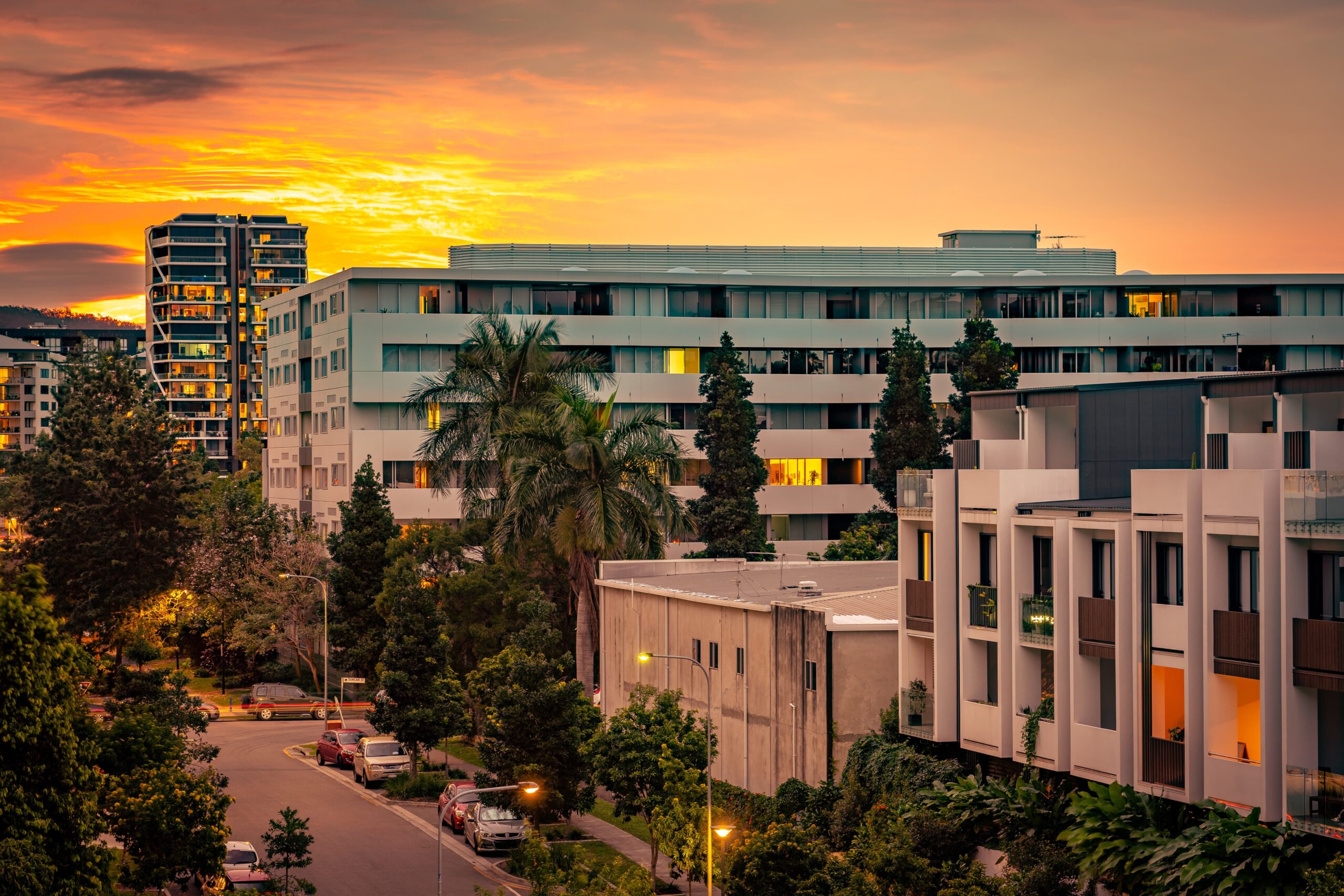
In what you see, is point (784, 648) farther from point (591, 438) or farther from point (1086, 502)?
point (591, 438)

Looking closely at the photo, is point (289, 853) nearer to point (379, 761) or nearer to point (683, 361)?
point (379, 761)

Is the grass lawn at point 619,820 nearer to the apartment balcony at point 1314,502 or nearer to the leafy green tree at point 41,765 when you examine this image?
the leafy green tree at point 41,765

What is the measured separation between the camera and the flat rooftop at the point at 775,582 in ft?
165

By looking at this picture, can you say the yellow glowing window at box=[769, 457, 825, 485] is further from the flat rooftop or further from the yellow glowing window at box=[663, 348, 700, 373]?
the flat rooftop

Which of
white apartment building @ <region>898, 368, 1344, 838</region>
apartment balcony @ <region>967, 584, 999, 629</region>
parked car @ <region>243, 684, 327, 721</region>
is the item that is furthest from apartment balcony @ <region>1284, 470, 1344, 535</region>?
parked car @ <region>243, 684, 327, 721</region>

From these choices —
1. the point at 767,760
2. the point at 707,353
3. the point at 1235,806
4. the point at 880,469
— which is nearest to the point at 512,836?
the point at 767,760

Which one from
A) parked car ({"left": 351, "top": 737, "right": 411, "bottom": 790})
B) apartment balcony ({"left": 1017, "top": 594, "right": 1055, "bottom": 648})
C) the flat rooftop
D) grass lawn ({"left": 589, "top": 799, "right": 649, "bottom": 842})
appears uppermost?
apartment balcony ({"left": 1017, "top": 594, "right": 1055, "bottom": 648})

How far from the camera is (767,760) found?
50125mm

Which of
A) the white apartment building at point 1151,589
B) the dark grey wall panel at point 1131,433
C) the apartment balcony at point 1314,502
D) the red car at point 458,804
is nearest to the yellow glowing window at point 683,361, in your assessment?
the red car at point 458,804

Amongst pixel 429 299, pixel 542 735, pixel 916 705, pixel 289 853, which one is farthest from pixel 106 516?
pixel 916 705

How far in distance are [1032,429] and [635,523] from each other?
65.8 ft

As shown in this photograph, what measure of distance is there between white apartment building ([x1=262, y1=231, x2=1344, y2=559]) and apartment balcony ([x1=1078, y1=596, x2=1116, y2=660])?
6472 cm

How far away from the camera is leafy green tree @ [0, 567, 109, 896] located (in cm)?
2856

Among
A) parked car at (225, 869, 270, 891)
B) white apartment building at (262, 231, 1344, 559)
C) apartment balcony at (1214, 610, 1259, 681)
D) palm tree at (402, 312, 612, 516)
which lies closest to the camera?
apartment balcony at (1214, 610, 1259, 681)
